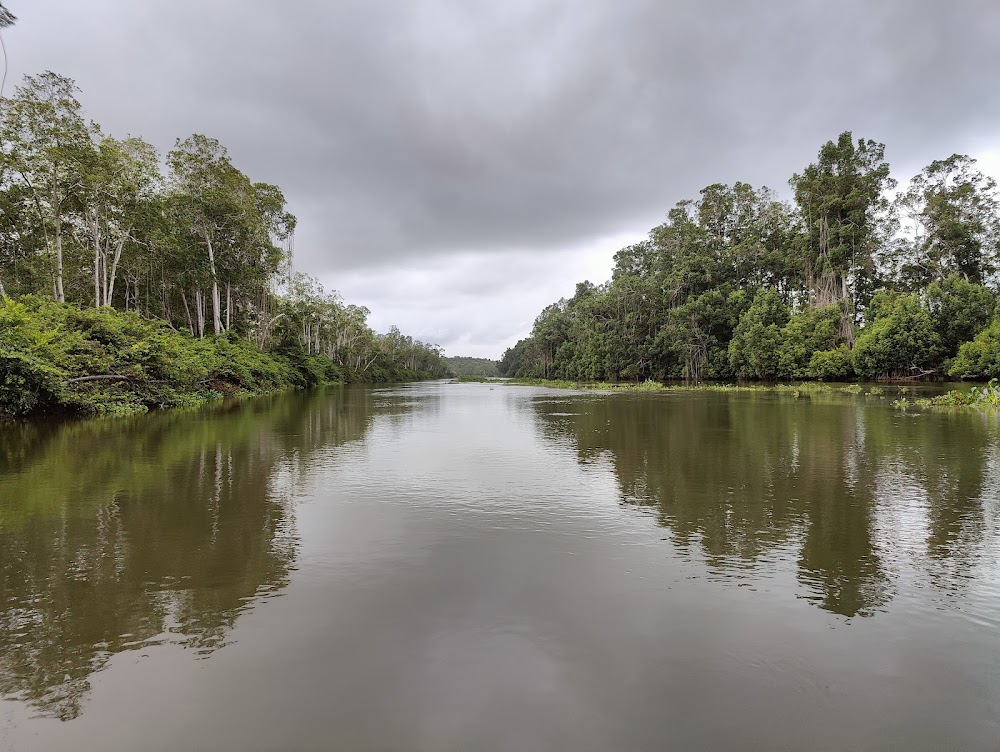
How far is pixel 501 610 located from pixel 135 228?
32.1m

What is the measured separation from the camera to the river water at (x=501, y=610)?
2445 mm

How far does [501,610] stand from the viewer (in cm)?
353

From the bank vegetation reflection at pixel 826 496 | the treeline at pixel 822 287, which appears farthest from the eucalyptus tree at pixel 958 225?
the bank vegetation reflection at pixel 826 496

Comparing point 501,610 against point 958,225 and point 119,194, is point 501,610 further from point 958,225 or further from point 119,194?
point 958,225

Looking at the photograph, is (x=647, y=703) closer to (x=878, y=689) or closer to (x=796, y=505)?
(x=878, y=689)

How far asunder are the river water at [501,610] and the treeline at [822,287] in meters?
37.8

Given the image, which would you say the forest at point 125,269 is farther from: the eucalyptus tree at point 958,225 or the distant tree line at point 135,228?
the eucalyptus tree at point 958,225

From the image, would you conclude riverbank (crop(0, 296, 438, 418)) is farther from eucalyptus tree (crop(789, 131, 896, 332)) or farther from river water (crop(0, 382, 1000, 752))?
eucalyptus tree (crop(789, 131, 896, 332))

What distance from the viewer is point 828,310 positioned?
149ft

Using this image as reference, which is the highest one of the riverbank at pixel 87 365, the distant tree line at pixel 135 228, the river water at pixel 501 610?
the distant tree line at pixel 135 228

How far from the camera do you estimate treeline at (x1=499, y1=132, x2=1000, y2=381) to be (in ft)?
122

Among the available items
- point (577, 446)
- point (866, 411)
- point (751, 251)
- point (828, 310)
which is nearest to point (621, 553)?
point (577, 446)

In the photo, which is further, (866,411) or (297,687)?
(866,411)

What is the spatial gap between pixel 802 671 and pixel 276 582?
353 centimetres
